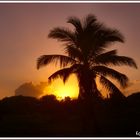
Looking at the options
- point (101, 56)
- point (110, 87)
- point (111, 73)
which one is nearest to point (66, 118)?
point (110, 87)

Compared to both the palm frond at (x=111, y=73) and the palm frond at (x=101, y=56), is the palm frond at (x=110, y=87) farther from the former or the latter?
the palm frond at (x=101, y=56)

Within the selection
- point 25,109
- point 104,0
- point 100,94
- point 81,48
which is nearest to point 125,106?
point 100,94

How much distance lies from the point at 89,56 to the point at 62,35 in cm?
162

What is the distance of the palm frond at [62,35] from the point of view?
14359mm

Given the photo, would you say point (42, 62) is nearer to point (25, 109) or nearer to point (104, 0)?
point (104, 0)

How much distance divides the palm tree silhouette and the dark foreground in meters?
1.35

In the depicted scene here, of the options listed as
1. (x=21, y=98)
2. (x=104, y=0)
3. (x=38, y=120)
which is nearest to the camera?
(x=104, y=0)

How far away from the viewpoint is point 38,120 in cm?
1702

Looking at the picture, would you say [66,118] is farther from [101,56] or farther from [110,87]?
[101,56]

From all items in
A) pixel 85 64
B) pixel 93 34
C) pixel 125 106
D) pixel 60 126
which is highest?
pixel 93 34

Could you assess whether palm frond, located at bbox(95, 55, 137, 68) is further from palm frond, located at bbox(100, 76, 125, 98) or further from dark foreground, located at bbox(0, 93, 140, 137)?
dark foreground, located at bbox(0, 93, 140, 137)

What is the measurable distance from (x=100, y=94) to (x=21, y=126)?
15.5 feet

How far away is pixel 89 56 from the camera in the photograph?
14305 mm

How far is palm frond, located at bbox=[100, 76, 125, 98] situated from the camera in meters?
13.7
